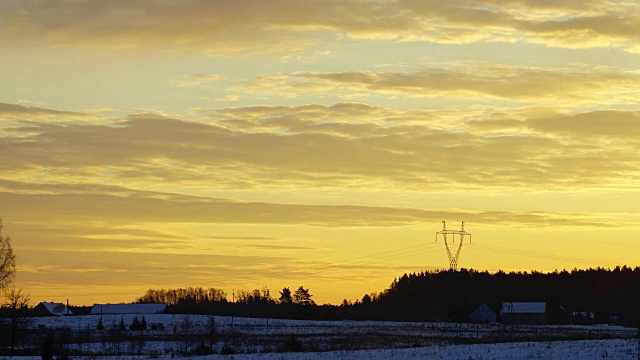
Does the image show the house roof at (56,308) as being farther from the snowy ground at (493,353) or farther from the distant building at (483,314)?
the snowy ground at (493,353)

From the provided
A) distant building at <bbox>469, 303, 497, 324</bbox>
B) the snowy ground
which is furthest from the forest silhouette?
the snowy ground

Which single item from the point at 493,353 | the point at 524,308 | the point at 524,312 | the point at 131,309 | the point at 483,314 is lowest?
the point at 493,353

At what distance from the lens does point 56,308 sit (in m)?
186

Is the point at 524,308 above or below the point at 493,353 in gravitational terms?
above

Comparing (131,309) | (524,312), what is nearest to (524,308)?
(524,312)

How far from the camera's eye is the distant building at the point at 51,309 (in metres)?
181

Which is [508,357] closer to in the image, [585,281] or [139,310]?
[139,310]

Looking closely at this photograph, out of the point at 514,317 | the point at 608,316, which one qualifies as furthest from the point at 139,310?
the point at 608,316

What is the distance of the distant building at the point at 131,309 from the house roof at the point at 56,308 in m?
5.22

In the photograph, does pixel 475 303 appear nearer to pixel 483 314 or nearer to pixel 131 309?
pixel 483 314

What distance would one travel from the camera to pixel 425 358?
5625cm

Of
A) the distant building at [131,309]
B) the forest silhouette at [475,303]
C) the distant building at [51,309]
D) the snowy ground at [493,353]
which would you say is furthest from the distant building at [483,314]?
the snowy ground at [493,353]

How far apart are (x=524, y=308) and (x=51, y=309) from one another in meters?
83.3

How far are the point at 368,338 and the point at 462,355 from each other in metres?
29.4
